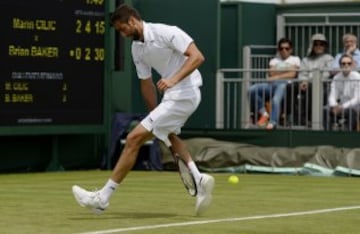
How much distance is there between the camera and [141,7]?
71.3 feet

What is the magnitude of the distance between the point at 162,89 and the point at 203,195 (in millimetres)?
1005

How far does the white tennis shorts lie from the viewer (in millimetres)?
11023

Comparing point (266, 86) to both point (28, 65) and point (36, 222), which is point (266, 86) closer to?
point (28, 65)

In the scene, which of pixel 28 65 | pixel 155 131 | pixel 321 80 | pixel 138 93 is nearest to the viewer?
pixel 155 131

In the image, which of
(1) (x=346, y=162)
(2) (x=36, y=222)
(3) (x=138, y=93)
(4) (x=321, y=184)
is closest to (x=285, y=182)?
(4) (x=321, y=184)

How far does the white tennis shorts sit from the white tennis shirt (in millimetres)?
66

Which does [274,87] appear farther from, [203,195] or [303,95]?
[203,195]

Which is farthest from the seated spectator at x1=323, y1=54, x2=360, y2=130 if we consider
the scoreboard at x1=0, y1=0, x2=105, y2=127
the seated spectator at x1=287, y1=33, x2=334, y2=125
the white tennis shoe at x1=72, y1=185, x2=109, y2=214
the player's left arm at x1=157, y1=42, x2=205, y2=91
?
the white tennis shoe at x1=72, y1=185, x2=109, y2=214

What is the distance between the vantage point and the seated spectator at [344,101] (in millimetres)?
19406

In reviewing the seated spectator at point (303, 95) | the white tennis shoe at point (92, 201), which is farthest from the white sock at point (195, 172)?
the seated spectator at point (303, 95)

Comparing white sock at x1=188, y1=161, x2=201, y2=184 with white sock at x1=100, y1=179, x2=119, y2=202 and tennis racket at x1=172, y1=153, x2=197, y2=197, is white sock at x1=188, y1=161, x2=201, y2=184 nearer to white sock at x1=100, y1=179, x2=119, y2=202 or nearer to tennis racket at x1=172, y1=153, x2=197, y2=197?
tennis racket at x1=172, y1=153, x2=197, y2=197

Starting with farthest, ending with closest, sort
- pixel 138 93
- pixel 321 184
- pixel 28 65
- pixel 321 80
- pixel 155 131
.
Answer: pixel 138 93, pixel 321 80, pixel 28 65, pixel 321 184, pixel 155 131

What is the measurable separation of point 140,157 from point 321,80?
122 inches

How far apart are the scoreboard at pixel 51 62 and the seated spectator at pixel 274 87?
2703 millimetres
